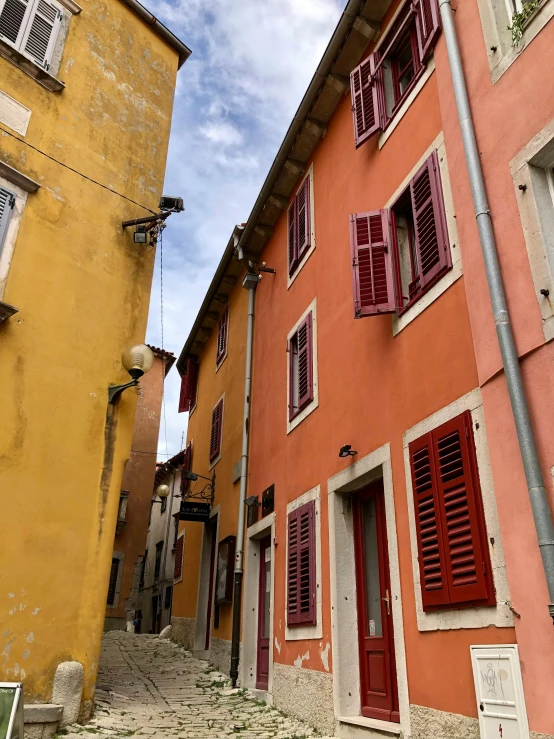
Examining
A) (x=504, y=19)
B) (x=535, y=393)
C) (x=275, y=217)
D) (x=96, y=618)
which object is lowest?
(x=96, y=618)

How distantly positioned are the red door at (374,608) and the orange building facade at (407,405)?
3 cm

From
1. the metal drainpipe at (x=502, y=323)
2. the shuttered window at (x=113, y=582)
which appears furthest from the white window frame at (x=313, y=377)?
the shuttered window at (x=113, y=582)

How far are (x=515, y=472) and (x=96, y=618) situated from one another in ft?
16.7

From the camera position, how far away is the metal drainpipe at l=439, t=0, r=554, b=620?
3.51m

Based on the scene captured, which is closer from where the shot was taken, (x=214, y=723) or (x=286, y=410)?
(x=214, y=723)

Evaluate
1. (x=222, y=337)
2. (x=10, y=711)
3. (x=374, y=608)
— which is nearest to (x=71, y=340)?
(x=10, y=711)

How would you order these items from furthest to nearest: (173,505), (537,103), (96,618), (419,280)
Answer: (173,505)
(96,618)
(419,280)
(537,103)

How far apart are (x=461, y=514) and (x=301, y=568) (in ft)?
11.4

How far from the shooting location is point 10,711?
366cm

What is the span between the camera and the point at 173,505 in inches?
861

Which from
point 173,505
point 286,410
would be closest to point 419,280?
point 286,410

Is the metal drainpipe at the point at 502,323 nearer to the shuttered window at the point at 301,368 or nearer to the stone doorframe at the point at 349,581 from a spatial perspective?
the stone doorframe at the point at 349,581

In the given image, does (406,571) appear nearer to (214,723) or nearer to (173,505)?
(214,723)

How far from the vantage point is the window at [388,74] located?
6788 mm
